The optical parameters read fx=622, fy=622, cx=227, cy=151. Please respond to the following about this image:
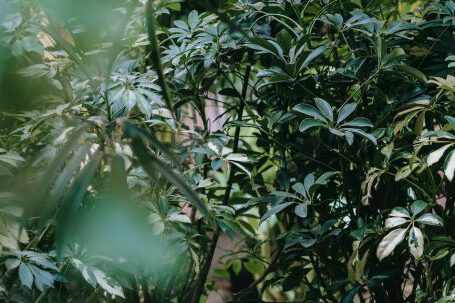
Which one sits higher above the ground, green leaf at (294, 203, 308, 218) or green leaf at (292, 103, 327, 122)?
green leaf at (292, 103, 327, 122)

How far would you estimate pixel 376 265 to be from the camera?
1367 mm

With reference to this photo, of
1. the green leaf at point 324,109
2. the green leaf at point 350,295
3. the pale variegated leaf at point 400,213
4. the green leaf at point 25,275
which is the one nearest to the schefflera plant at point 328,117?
the green leaf at point 324,109

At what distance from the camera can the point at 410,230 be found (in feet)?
3.80

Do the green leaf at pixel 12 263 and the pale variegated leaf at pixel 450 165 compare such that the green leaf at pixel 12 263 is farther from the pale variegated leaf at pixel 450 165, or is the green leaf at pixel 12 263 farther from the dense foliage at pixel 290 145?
the pale variegated leaf at pixel 450 165

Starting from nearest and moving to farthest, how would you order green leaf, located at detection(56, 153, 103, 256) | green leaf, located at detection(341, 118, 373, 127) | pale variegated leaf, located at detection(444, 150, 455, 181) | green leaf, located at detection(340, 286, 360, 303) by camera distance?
green leaf, located at detection(56, 153, 103, 256)
pale variegated leaf, located at detection(444, 150, 455, 181)
green leaf, located at detection(341, 118, 373, 127)
green leaf, located at detection(340, 286, 360, 303)

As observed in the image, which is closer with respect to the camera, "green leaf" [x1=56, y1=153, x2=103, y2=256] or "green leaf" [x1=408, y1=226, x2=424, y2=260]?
"green leaf" [x1=56, y1=153, x2=103, y2=256]

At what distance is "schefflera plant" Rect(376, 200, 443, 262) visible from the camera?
1137mm

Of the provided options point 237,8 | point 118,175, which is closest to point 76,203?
point 118,175

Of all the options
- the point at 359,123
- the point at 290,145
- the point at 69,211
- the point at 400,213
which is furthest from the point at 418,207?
the point at 69,211

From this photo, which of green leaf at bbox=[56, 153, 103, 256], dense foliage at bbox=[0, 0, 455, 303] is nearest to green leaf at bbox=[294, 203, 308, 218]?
dense foliage at bbox=[0, 0, 455, 303]

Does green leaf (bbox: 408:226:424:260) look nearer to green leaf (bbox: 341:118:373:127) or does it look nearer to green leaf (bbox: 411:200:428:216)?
green leaf (bbox: 411:200:428:216)

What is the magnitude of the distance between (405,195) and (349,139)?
34 cm

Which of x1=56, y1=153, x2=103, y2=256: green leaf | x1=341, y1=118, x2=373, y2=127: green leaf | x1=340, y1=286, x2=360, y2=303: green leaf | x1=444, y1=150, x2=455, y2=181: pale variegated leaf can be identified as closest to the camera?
x1=56, y1=153, x2=103, y2=256: green leaf

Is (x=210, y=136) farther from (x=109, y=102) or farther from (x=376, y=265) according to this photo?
(x=376, y=265)
